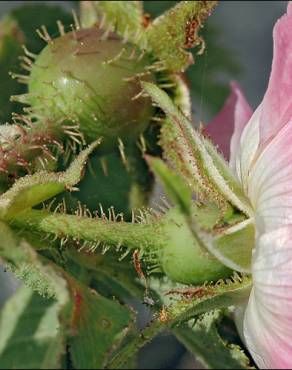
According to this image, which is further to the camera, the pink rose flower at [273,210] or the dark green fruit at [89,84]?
the dark green fruit at [89,84]

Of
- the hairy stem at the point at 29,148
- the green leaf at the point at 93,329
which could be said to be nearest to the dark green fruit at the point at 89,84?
the hairy stem at the point at 29,148

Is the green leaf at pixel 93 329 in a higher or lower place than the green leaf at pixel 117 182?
higher

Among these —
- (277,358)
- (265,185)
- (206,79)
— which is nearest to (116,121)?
(265,185)

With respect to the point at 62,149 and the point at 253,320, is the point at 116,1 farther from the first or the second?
the point at 253,320

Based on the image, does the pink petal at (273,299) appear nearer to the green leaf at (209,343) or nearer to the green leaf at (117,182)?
the green leaf at (209,343)

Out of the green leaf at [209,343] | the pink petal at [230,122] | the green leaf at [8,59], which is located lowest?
the green leaf at [209,343]

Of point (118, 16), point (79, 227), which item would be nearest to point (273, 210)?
point (79, 227)

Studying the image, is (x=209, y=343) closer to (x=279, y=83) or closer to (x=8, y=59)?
(x=279, y=83)

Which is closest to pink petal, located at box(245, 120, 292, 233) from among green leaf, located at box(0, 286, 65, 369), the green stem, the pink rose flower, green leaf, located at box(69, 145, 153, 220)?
the pink rose flower

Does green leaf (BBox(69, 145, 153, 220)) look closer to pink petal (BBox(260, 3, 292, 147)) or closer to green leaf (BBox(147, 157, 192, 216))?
pink petal (BBox(260, 3, 292, 147))
